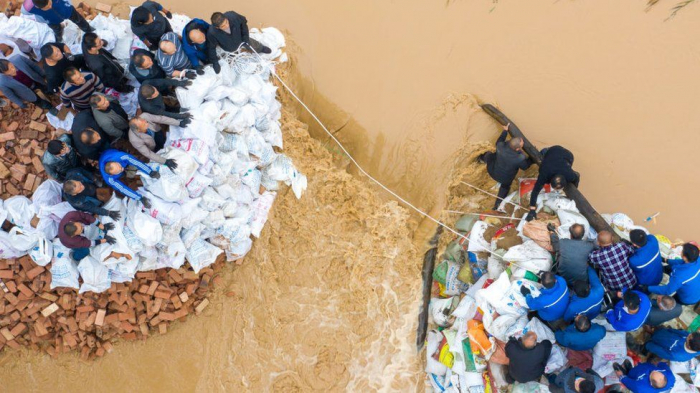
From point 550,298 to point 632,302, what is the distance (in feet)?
1.76

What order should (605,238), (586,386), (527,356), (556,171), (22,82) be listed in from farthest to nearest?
(556,171) < (22,82) < (605,238) < (527,356) < (586,386)

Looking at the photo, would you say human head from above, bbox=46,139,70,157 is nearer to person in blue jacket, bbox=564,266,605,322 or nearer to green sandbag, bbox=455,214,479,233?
green sandbag, bbox=455,214,479,233

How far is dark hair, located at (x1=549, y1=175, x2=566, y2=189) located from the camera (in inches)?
144

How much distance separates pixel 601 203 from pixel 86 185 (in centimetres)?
438

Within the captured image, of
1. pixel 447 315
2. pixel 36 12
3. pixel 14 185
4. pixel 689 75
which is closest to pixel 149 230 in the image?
pixel 14 185

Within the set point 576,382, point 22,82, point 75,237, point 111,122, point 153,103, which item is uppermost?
point 576,382

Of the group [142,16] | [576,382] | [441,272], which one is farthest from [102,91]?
[576,382]

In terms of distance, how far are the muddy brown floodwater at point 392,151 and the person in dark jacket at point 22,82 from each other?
135 cm

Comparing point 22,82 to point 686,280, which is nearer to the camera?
point 686,280

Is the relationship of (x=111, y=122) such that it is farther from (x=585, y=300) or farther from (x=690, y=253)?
(x=690, y=253)

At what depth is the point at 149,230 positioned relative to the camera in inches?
141

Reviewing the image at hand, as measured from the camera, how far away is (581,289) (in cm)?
348

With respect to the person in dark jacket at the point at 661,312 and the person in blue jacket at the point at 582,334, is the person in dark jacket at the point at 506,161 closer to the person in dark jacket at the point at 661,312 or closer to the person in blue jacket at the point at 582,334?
the person in blue jacket at the point at 582,334

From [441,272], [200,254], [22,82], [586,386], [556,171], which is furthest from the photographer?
[441,272]
